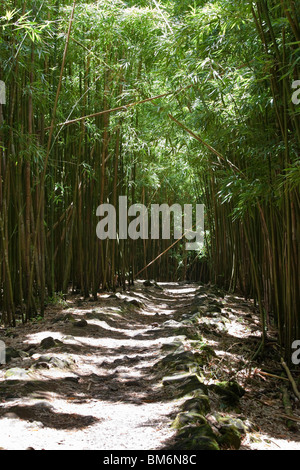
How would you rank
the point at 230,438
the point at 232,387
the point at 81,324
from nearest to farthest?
the point at 230,438 < the point at 232,387 < the point at 81,324

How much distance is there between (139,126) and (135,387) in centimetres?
488

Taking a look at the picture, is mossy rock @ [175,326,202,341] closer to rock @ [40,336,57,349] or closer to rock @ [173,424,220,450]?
rock @ [40,336,57,349]

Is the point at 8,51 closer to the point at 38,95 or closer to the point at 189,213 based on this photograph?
the point at 38,95

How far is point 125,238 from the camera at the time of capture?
276 inches

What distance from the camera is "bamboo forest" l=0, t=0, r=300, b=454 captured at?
2.22 m

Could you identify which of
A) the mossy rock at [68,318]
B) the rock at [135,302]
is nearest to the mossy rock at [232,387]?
the mossy rock at [68,318]

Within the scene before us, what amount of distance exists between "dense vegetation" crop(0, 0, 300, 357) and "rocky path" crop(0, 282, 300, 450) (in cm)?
44

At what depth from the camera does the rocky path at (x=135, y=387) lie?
195 cm

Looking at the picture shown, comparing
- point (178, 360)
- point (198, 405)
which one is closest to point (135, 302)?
point (178, 360)

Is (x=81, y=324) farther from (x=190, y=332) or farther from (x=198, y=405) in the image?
(x=198, y=405)

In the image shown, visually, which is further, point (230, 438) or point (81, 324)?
point (81, 324)

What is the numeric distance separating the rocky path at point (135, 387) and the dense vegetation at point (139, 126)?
0.44m

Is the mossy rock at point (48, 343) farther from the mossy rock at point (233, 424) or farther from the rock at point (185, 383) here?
the mossy rock at point (233, 424)
